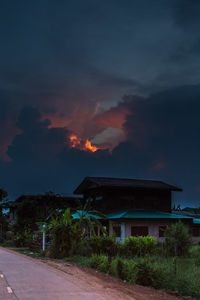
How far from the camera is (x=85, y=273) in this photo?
17.8 metres

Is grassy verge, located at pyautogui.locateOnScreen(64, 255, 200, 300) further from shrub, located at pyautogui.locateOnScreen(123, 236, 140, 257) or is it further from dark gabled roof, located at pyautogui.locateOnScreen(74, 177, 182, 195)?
dark gabled roof, located at pyautogui.locateOnScreen(74, 177, 182, 195)

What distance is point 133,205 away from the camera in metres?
44.4

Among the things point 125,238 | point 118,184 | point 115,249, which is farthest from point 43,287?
point 118,184

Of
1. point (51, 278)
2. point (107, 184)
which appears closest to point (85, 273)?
point (51, 278)

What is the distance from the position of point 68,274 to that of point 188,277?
6.16 m

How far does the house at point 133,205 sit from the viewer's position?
39281mm

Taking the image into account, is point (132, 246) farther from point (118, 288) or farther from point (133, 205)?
point (133, 205)

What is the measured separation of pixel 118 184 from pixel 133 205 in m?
3.48

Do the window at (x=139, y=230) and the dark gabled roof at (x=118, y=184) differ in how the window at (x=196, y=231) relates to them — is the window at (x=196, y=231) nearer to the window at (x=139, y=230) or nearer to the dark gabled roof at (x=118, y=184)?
the dark gabled roof at (x=118, y=184)

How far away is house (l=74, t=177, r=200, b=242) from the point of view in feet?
129

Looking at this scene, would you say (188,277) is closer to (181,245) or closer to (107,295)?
(107,295)

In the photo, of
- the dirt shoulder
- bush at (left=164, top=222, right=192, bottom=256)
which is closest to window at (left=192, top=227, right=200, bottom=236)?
bush at (left=164, top=222, right=192, bottom=256)

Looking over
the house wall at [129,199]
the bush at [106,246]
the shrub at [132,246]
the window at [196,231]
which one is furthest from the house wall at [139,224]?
the bush at [106,246]

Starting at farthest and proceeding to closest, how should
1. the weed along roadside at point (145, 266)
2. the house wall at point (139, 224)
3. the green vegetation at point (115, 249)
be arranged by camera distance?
the house wall at point (139, 224)
the green vegetation at point (115, 249)
the weed along roadside at point (145, 266)
